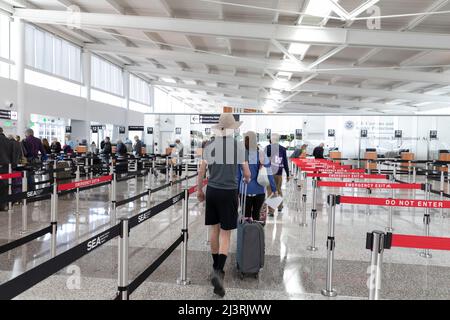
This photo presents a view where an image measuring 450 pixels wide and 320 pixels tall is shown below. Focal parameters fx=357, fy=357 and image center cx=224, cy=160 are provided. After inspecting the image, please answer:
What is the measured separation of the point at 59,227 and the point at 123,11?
9.80m

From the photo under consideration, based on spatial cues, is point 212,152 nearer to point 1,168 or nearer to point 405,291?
point 405,291

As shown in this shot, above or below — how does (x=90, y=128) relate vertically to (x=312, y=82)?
below

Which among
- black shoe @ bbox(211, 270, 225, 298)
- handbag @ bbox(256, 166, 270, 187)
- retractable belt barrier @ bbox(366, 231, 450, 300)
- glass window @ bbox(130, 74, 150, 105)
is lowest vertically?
black shoe @ bbox(211, 270, 225, 298)

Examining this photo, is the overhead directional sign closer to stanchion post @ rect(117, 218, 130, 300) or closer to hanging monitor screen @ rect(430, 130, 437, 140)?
hanging monitor screen @ rect(430, 130, 437, 140)

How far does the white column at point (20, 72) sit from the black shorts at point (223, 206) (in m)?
13.3

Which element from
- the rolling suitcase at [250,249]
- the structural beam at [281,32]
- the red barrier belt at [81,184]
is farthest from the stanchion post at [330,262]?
the structural beam at [281,32]

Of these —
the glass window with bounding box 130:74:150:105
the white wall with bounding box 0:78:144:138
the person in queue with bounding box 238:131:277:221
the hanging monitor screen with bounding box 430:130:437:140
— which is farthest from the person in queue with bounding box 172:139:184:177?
the glass window with bounding box 130:74:150:105

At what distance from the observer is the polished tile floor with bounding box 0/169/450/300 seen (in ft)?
11.7

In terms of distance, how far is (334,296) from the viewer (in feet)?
11.4

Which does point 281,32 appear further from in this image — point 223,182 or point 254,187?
point 223,182

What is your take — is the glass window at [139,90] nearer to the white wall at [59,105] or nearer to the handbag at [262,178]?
the white wall at [59,105]

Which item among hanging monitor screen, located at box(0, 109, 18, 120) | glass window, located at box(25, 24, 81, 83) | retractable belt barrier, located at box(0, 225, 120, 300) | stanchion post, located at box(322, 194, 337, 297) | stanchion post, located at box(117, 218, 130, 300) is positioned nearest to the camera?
retractable belt barrier, located at box(0, 225, 120, 300)

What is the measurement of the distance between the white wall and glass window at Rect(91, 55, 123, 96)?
125 cm

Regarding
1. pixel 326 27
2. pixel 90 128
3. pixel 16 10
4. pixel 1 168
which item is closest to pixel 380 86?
pixel 326 27
